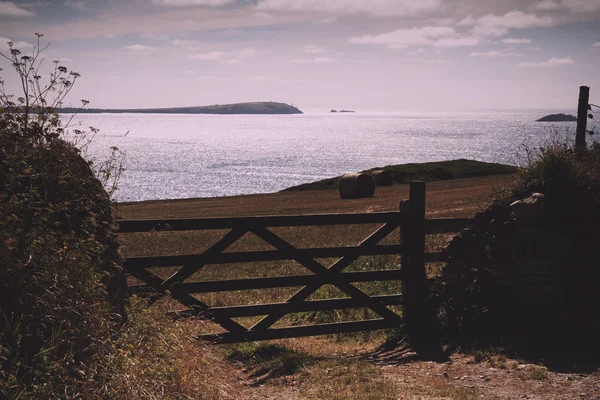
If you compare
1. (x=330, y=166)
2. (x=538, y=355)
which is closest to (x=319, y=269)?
(x=538, y=355)

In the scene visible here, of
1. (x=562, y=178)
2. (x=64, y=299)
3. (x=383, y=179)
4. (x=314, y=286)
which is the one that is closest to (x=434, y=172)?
(x=383, y=179)

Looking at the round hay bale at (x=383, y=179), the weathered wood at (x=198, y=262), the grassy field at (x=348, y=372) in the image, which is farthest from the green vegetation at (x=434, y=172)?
the weathered wood at (x=198, y=262)

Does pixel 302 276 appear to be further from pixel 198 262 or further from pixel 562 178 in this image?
pixel 562 178

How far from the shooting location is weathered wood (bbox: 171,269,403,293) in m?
7.61

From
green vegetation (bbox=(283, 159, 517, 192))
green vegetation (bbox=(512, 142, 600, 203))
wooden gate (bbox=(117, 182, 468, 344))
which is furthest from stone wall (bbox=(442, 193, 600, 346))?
green vegetation (bbox=(283, 159, 517, 192))

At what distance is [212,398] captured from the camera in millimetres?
5438

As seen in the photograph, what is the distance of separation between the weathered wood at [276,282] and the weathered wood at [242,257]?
0.89ft

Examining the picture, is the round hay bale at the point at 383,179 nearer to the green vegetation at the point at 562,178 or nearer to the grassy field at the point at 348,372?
the grassy field at the point at 348,372

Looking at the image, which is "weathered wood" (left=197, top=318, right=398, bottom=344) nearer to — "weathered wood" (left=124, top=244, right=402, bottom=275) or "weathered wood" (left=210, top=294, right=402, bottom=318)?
"weathered wood" (left=210, top=294, right=402, bottom=318)

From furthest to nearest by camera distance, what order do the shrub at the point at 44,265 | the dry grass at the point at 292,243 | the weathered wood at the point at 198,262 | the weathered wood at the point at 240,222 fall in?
the dry grass at the point at 292,243, the weathered wood at the point at 198,262, the weathered wood at the point at 240,222, the shrub at the point at 44,265

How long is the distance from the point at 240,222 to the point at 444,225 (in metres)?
3.14

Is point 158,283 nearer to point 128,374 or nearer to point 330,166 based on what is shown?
point 128,374

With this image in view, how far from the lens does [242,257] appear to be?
26.0 feet

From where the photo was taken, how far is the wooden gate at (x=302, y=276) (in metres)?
7.52
